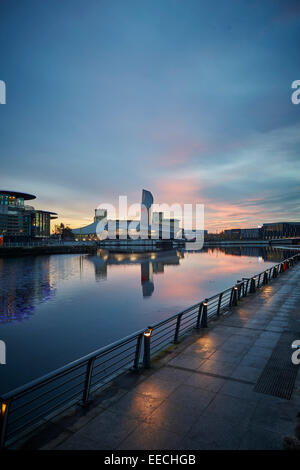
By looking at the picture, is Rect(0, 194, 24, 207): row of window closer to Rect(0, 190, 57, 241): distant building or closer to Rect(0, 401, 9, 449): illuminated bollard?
Rect(0, 190, 57, 241): distant building

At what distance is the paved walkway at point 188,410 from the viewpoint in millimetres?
4953

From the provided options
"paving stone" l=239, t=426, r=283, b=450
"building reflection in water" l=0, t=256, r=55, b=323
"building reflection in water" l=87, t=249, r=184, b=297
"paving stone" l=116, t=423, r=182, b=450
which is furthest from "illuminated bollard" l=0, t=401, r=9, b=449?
"building reflection in water" l=87, t=249, r=184, b=297

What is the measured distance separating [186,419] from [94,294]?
23.6 meters

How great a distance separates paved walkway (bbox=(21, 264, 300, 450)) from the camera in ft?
16.3

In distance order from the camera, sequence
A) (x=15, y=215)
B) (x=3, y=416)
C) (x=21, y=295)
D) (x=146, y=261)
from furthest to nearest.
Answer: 1. (x=15, y=215)
2. (x=146, y=261)
3. (x=21, y=295)
4. (x=3, y=416)

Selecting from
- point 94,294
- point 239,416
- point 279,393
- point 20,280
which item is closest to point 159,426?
point 239,416

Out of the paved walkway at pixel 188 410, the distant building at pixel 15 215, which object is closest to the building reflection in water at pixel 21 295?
the paved walkway at pixel 188 410

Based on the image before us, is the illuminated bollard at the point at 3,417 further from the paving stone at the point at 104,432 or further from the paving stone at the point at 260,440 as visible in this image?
the paving stone at the point at 260,440

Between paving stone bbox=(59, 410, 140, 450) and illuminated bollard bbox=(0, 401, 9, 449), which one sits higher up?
illuminated bollard bbox=(0, 401, 9, 449)

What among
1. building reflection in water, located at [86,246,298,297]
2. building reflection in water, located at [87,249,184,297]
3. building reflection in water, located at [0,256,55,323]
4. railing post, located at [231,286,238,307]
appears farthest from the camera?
building reflection in water, located at [86,246,298,297]

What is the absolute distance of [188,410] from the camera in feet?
19.4

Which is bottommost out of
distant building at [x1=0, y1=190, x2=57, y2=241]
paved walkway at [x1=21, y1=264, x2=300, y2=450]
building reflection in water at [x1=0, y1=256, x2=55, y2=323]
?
building reflection in water at [x1=0, y1=256, x2=55, y2=323]

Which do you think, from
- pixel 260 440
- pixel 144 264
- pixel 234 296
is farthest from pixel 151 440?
pixel 144 264

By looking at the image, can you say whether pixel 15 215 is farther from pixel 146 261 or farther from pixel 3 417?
pixel 3 417
